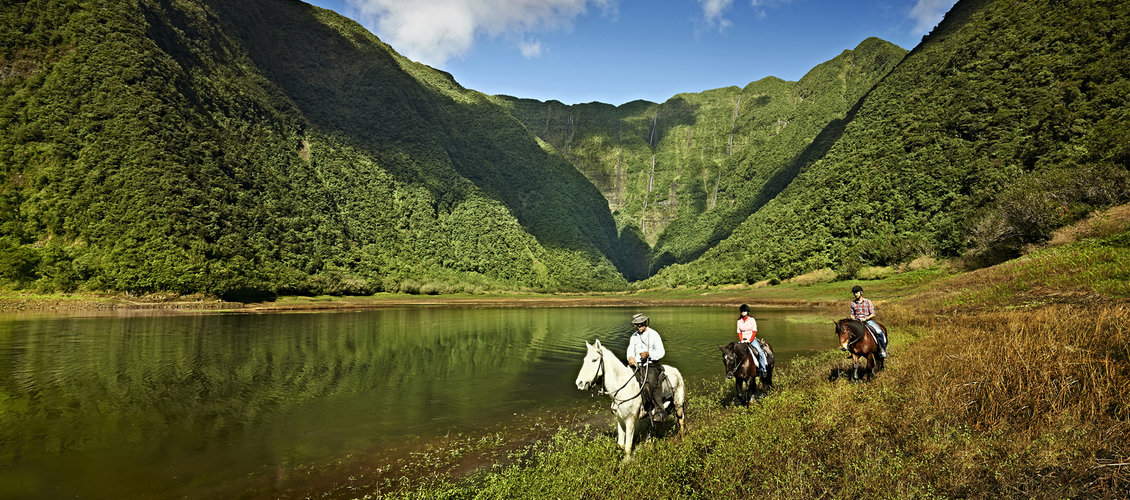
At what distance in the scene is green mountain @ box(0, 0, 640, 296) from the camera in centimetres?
8288

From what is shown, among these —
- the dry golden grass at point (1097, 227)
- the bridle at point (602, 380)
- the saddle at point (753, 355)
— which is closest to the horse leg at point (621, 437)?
the bridle at point (602, 380)

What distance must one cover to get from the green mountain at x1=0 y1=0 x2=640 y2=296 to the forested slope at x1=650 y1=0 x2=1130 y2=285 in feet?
275

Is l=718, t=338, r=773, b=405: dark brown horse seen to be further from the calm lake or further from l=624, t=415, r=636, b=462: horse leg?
the calm lake

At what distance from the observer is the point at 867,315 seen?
16391 millimetres

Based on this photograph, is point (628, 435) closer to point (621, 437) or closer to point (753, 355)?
point (621, 437)

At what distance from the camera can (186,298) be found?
262 ft

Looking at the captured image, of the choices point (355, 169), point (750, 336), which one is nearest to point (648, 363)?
point (750, 336)

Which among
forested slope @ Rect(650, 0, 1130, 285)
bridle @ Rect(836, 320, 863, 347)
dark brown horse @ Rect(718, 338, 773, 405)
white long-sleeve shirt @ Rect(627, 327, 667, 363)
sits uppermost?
forested slope @ Rect(650, 0, 1130, 285)

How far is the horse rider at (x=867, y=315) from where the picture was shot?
51.9 ft

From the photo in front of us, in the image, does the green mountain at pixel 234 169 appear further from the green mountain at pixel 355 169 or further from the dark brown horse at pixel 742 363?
the dark brown horse at pixel 742 363

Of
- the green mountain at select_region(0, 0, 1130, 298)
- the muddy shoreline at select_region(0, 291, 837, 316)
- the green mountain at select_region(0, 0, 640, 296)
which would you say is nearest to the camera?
the green mountain at select_region(0, 0, 1130, 298)

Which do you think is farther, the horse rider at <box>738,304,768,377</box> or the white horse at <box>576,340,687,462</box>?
the horse rider at <box>738,304,768,377</box>

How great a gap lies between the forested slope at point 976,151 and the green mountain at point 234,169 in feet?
275

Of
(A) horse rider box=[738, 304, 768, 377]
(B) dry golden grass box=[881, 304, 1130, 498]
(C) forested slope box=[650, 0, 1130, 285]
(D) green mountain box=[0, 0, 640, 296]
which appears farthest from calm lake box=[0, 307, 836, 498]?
(D) green mountain box=[0, 0, 640, 296]
